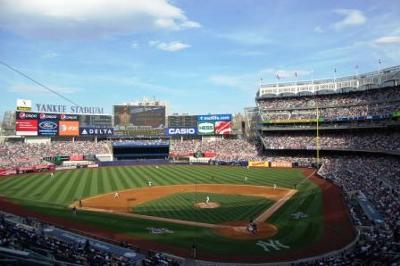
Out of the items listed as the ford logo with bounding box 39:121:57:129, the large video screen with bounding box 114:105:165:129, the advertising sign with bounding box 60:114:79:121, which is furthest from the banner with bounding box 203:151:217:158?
the ford logo with bounding box 39:121:57:129

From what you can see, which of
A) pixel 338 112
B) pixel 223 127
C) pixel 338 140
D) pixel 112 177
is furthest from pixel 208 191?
pixel 223 127

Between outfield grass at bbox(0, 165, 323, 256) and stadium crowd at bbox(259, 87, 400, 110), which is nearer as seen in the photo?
outfield grass at bbox(0, 165, 323, 256)

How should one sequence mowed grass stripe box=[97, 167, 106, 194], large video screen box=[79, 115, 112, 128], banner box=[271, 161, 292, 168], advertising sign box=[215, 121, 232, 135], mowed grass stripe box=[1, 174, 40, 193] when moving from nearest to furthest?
mowed grass stripe box=[97, 167, 106, 194] < mowed grass stripe box=[1, 174, 40, 193] < banner box=[271, 161, 292, 168] < large video screen box=[79, 115, 112, 128] < advertising sign box=[215, 121, 232, 135]

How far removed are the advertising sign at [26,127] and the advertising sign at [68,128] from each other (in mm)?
5347

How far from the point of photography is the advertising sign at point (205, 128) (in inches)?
3922

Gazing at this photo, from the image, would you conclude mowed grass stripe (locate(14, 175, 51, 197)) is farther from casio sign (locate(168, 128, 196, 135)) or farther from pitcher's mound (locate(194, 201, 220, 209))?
casio sign (locate(168, 128, 196, 135))

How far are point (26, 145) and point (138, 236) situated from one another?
207ft

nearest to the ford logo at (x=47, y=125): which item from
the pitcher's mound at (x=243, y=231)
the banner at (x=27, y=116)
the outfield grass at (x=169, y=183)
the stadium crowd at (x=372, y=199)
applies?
the banner at (x=27, y=116)

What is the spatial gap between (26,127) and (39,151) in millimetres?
5977

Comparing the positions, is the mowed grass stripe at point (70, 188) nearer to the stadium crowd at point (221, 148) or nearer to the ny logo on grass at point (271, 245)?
the ny logo on grass at point (271, 245)

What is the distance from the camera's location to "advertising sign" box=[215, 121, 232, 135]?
9925cm

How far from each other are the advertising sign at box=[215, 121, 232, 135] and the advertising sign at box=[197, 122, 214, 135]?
46.8 inches

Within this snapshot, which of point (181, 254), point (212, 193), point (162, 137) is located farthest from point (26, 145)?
point (181, 254)

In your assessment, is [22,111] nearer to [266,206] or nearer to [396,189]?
[266,206]
